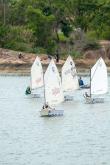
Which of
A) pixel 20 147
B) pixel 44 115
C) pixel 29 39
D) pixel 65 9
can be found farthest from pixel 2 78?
pixel 20 147

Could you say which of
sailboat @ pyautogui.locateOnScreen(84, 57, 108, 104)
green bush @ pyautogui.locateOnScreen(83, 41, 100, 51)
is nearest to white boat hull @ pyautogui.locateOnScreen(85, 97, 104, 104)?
sailboat @ pyautogui.locateOnScreen(84, 57, 108, 104)

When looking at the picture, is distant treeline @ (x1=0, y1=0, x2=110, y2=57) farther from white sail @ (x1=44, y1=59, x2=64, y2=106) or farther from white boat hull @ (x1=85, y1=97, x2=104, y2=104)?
white sail @ (x1=44, y1=59, x2=64, y2=106)

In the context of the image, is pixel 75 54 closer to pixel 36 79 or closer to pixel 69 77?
pixel 36 79

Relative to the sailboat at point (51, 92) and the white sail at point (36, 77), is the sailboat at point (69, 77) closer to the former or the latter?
the white sail at point (36, 77)

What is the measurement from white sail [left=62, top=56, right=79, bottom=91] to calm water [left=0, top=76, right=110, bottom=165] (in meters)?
1.49

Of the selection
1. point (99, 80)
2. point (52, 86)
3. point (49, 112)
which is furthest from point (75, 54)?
point (49, 112)

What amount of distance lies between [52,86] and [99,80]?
12.6 m

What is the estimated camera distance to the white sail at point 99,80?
73000 mm

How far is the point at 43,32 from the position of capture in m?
127

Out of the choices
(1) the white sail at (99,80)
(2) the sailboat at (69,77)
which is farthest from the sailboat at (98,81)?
(2) the sailboat at (69,77)

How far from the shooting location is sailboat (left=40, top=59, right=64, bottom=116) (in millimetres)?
60250

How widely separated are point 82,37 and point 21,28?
33.3 feet

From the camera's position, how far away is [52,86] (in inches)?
2416

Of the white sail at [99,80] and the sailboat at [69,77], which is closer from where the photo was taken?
the white sail at [99,80]
